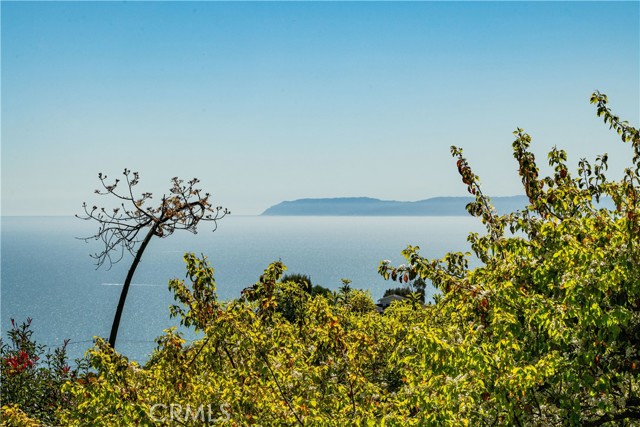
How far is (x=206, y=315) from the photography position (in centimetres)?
1016

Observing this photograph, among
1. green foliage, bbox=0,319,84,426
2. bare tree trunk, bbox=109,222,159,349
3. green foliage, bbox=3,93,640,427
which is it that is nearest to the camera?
green foliage, bbox=3,93,640,427

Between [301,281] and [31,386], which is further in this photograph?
[31,386]

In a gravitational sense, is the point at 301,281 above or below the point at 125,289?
above

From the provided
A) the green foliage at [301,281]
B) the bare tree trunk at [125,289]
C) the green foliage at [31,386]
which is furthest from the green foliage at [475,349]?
the green foliage at [31,386]

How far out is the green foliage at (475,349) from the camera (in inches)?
294

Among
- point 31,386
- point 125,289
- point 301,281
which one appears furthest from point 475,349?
point 31,386

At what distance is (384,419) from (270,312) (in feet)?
10.7

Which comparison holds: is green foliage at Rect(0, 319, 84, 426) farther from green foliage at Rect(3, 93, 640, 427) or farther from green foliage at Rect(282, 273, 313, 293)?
green foliage at Rect(282, 273, 313, 293)

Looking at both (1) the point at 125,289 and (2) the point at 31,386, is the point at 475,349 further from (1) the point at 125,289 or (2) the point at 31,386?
(2) the point at 31,386

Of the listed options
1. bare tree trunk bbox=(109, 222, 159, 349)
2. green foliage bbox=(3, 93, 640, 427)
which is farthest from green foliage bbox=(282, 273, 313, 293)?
bare tree trunk bbox=(109, 222, 159, 349)

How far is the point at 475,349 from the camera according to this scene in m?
7.55

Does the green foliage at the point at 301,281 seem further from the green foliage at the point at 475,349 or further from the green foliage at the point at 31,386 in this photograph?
the green foliage at the point at 31,386

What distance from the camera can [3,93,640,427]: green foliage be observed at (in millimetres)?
7477

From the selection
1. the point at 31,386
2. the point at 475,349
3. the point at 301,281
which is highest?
the point at 301,281
